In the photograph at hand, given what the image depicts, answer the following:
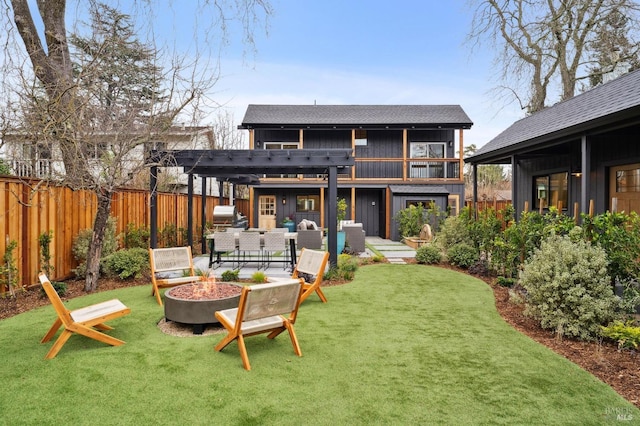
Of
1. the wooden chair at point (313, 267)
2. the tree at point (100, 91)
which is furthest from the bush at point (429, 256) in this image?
the tree at point (100, 91)

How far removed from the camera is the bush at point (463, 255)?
31.2ft

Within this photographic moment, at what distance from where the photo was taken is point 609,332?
435 centimetres

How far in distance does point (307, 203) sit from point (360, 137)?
14.0 ft

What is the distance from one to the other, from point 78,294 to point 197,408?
5.11 meters

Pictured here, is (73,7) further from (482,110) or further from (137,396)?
(482,110)

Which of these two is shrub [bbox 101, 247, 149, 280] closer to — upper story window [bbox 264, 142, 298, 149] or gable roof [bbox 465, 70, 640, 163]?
gable roof [bbox 465, 70, 640, 163]

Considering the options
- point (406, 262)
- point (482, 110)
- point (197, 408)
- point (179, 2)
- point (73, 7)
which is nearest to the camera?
point (197, 408)

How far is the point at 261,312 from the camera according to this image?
3.88m

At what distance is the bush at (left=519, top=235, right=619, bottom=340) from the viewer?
4.64 meters

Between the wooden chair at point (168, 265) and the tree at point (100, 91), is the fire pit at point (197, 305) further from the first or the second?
the tree at point (100, 91)

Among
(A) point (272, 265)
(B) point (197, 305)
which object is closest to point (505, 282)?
(A) point (272, 265)

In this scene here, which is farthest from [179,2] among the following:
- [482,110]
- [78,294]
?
Result: [482,110]

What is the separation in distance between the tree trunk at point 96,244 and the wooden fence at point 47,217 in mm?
802

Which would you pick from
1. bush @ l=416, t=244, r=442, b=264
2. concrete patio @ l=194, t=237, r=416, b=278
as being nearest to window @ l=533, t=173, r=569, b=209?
bush @ l=416, t=244, r=442, b=264
